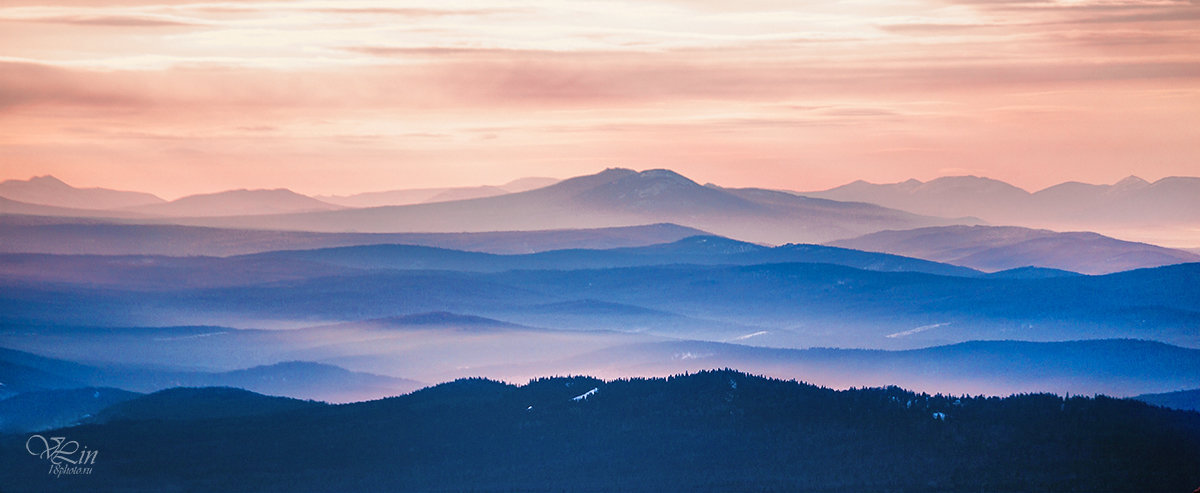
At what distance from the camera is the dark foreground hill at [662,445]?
356ft

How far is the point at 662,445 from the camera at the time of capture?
12081 cm

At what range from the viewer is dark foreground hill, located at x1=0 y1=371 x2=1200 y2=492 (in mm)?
108438

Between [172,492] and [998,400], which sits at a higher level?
[998,400]

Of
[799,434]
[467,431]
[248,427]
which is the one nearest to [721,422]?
[799,434]

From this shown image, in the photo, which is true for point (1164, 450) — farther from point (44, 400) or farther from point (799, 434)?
point (44, 400)

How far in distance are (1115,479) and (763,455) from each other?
78.0 ft

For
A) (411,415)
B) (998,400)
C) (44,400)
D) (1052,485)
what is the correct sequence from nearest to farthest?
1. (1052,485)
2. (998,400)
3. (411,415)
4. (44,400)

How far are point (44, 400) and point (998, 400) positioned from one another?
10061 cm

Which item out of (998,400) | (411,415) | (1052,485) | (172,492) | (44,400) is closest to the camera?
(1052,485)

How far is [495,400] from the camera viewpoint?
136 meters

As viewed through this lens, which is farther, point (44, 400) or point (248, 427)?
point (44, 400)

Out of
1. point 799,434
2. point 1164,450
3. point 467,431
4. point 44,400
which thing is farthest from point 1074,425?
point 44,400

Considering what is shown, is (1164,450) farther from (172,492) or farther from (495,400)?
(172,492)

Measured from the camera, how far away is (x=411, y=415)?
13312 centimetres
